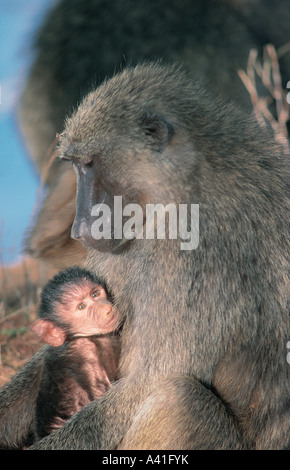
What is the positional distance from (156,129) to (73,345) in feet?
2.85

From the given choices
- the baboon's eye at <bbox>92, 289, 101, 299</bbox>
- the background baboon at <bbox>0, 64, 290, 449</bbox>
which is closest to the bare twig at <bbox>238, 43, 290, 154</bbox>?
the background baboon at <bbox>0, 64, 290, 449</bbox>

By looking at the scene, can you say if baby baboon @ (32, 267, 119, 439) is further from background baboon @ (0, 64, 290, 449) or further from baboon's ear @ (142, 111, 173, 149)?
baboon's ear @ (142, 111, 173, 149)

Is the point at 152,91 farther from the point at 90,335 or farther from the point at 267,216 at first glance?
the point at 90,335

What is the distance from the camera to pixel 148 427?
219 cm

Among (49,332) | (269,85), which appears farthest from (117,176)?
(269,85)

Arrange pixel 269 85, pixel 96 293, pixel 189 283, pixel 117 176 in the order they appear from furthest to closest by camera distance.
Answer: pixel 269 85, pixel 96 293, pixel 117 176, pixel 189 283

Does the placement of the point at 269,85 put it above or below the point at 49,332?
above

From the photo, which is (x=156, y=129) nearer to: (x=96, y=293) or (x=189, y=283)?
(x=189, y=283)

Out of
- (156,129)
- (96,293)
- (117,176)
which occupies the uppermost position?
(156,129)

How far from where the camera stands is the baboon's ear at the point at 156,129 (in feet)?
7.79

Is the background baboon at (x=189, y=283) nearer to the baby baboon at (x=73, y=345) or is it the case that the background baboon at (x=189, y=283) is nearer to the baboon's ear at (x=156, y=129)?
the baboon's ear at (x=156, y=129)

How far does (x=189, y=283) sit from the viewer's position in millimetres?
2303

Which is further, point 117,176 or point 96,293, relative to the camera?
point 96,293

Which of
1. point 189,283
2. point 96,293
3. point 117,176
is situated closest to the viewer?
point 189,283
